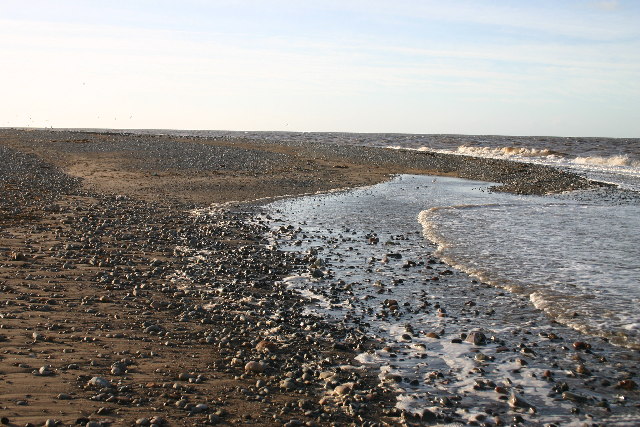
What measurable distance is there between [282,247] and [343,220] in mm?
5672

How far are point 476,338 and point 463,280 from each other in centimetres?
401

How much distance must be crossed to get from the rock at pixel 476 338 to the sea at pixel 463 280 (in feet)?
0.76

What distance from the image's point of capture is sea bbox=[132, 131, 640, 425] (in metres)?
8.35

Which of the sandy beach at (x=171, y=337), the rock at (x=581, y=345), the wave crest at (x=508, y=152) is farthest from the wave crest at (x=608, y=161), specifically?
the rock at (x=581, y=345)

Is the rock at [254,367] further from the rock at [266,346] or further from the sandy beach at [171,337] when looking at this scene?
the rock at [266,346]

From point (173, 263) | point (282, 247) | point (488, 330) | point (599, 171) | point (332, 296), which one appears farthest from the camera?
point (599, 171)

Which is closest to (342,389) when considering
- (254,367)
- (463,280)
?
(254,367)

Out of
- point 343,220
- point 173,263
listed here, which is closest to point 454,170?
point 343,220

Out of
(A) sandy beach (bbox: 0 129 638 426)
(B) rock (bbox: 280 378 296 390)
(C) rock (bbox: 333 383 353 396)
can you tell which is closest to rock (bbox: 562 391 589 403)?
(A) sandy beach (bbox: 0 129 638 426)

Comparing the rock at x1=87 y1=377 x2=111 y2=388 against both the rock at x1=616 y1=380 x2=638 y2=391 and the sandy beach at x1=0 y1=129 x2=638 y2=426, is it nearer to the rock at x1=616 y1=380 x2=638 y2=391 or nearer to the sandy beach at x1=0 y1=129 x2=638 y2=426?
the sandy beach at x1=0 y1=129 x2=638 y2=426

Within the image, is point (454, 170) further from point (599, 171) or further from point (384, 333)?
point (384, 333)

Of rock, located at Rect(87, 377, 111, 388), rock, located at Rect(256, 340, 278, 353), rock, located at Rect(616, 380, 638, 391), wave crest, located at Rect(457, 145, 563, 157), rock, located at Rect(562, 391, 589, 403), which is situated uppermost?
wave crest, located at Rect(457, 145, 563, 157)

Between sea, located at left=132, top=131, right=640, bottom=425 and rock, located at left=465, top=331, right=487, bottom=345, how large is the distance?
0.76ft

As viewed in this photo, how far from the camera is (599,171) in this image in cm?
5209
